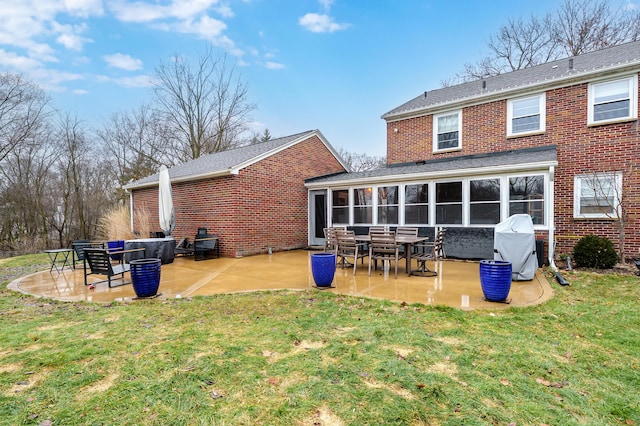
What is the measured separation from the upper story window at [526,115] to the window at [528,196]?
2405mm

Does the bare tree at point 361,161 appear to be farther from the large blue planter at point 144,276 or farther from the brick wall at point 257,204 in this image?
the large blue planter at point 144,276

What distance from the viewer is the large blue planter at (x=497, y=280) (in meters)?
4.89

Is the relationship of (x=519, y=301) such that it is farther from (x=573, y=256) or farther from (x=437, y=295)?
(x=573, y=256)

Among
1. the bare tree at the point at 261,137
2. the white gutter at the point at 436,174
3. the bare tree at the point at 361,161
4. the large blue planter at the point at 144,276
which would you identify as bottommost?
the large blue planter at the point at 144,276

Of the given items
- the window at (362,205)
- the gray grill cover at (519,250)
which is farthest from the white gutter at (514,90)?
the gray grill cover at (519,250)

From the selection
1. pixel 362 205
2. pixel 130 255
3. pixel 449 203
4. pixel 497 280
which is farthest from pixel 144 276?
pixel 449 203

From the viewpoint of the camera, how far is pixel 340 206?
12.4 meters

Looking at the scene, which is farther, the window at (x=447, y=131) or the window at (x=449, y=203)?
the window at (x=447, y=131)

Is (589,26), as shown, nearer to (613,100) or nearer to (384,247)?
(613,100)

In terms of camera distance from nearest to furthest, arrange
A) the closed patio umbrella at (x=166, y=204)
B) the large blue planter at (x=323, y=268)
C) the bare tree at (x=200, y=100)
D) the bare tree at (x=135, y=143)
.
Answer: the large blue planter at (x=323, y=268) < the closed patio umbrella at (x=166, y=204) < the bare tree at (x=135, y=143) < the bare tree at (x=200, y=100)

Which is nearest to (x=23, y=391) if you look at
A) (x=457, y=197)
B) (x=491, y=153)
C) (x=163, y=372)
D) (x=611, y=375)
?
(x=163, y=372)

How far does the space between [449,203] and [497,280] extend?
5.35 m

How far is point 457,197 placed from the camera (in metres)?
9.80

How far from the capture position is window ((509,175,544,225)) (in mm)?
8609
